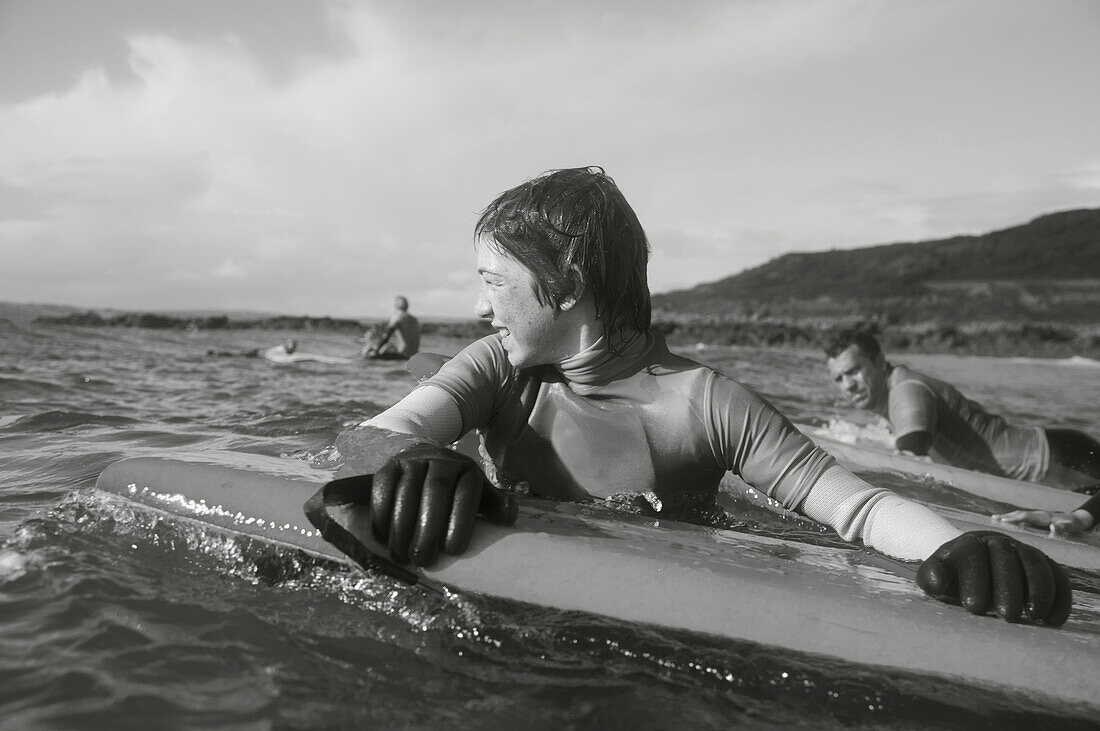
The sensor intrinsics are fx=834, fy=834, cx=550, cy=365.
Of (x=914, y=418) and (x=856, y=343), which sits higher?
(x=856, y=343)

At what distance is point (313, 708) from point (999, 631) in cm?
163

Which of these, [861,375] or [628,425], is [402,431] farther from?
[861,375]

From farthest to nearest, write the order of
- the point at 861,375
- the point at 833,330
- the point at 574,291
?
the point at 833,330
the point at 861,375
the point at 574,291

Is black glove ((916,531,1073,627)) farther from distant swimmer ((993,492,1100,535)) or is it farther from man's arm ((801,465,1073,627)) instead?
distant swimmer ((993,492,1100,535))

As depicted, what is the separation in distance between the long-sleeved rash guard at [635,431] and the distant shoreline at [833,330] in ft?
90.0

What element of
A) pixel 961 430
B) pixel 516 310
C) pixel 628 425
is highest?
pixel 516 310

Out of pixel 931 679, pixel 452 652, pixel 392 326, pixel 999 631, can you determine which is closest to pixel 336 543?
pixel 452 652

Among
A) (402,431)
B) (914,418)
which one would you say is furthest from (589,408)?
(914,418)

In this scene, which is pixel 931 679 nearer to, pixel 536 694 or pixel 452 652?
pixel 536 694

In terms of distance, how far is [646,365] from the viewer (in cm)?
306

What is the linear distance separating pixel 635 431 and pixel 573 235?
741 millimetres

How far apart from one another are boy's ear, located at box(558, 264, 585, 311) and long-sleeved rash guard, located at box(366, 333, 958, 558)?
217 mm

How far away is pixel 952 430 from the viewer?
6719mm

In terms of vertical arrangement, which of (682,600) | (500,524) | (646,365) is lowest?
(682,600)
